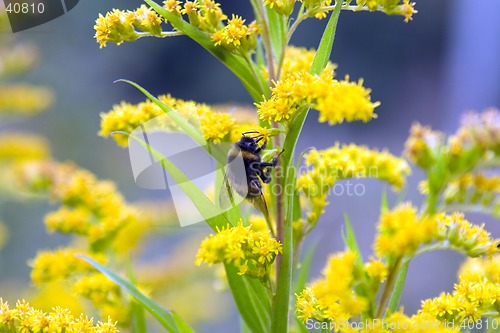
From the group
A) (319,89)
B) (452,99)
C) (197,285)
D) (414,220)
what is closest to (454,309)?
(414,220)

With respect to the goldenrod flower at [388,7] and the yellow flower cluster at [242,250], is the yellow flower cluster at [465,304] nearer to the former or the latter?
the yellow flower cluster at [242,250]

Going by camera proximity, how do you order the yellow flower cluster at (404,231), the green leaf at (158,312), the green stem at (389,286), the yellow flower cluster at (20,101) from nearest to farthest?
the yellow flower cluster at (404,231), the green stem at (389,286), the green leaf at (158,312), the yellow flower cluster at (20,101)

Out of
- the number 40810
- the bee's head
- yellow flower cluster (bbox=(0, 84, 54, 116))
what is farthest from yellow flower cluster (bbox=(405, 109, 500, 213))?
yellow flower cluster (bbox=(0, 84, 54, 116))

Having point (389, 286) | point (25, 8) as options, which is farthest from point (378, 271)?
point (25, 8)

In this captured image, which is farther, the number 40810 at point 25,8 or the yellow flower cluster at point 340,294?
the number 40810 at point 25,8

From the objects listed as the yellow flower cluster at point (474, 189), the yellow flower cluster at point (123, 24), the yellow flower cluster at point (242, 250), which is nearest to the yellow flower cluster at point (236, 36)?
the yellow flower cluster at point (123, 24)

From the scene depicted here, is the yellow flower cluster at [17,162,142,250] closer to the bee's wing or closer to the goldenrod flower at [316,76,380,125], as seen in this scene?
the bee's wing

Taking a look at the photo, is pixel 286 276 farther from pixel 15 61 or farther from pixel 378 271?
pixel 15 61
